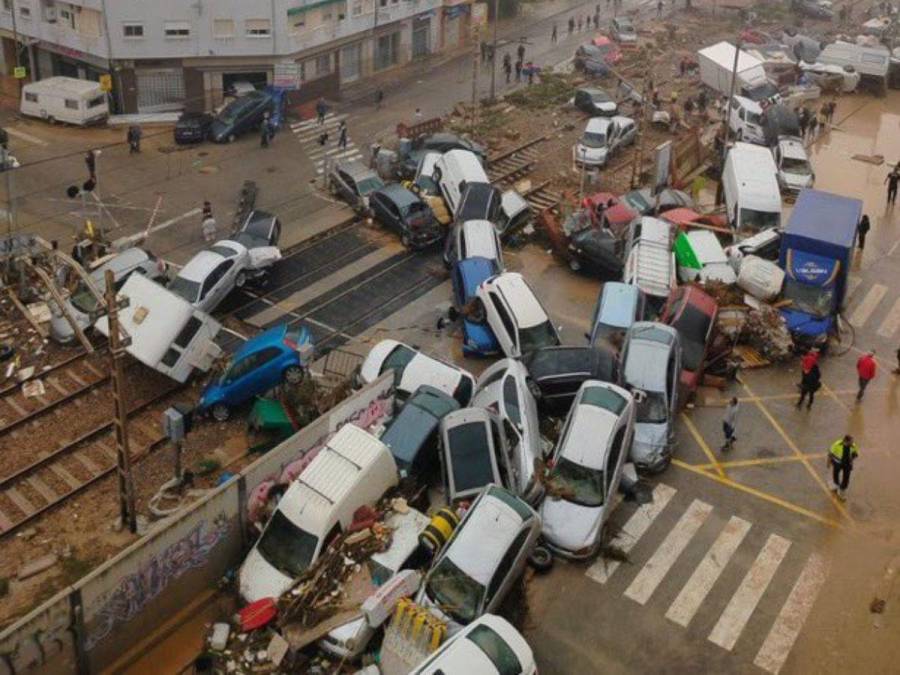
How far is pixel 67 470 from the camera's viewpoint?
20.8 meters

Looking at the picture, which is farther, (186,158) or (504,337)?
(186,158)

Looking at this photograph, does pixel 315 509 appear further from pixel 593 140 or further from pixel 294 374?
pixel 593 140

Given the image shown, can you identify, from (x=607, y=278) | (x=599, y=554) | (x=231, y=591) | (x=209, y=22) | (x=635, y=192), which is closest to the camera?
(x=231, y=591)

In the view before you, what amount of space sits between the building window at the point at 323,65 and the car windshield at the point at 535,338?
26.1 m

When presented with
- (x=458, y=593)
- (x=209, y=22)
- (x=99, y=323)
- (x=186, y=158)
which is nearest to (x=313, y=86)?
(x=209, y=22)

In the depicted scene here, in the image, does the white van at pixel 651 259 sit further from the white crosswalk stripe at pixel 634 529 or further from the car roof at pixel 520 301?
the white crosswalk stripe at pixel 634 529

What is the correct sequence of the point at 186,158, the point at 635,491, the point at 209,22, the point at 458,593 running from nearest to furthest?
the point at 458,593, the point at 635,491, the point at 186,158, the point at 209,22

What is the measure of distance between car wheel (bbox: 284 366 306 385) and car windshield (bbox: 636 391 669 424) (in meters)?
7.45

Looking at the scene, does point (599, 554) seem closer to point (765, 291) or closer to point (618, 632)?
point (618, 632)

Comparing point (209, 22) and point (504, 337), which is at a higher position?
point (209, 22)

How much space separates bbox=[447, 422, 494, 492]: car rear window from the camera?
1834 centimetres

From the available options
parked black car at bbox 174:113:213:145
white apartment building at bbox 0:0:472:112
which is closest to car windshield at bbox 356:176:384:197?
parked black car at bbox 174:113:213:145

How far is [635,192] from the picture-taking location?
32.7 meters

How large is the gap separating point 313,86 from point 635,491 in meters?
31.1
